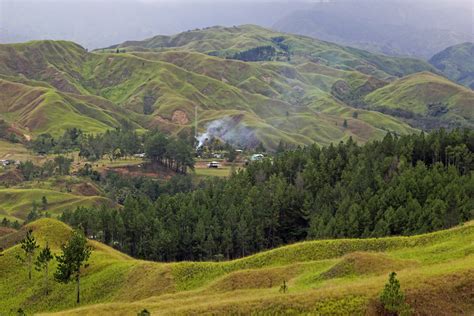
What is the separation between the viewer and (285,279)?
213 feet

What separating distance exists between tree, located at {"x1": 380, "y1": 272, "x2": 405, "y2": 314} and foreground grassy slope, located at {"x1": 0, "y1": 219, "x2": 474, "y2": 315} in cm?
244

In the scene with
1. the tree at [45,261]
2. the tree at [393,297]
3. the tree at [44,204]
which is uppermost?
the tree at [393,297]

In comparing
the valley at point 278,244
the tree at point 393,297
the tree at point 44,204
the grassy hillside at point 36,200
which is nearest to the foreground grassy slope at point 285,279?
the valley at point 278,244

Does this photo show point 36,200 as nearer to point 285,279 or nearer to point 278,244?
point 278,244

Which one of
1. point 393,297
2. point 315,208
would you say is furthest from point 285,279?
point 315,208

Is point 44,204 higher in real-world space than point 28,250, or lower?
lower

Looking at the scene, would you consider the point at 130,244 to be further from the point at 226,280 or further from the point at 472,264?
the point at 472,264

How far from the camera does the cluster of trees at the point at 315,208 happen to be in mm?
108625

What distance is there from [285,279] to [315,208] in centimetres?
6296

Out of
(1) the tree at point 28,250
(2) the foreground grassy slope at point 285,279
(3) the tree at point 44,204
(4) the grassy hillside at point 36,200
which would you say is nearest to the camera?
(2) the foreground grassy slope at point 285,279

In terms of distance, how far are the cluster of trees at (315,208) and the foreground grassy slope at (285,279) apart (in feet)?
64.4

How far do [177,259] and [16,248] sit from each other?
35.7 meters

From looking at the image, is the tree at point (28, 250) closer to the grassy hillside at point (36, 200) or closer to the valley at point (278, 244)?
the valley at point (278, 244)

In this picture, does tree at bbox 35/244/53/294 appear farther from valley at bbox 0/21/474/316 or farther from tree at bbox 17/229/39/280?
tree at bbox 17/229/39/280
